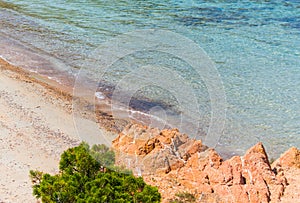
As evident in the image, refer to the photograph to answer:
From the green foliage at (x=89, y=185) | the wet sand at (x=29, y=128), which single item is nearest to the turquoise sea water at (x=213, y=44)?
the wet sand at (x=29, y=128)

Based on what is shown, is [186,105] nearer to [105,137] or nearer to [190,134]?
[190,134]

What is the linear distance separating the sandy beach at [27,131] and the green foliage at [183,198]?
4.11 metres

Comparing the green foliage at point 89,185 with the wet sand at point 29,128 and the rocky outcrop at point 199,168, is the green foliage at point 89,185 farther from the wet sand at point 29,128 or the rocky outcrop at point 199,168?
the wet sand at point 29,128

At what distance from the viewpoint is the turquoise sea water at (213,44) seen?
1861 centimetres

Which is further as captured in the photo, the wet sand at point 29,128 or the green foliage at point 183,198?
the wet sand at point 29,128

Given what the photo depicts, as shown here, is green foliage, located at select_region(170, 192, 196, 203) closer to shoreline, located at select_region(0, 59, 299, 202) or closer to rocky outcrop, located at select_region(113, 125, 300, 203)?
rocky outcrop, located at select_region(113, 125, 300, 203)

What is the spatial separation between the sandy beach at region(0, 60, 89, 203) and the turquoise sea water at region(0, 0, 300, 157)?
121 inches

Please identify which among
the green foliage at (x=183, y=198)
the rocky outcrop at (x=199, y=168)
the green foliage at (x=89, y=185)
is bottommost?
the green foliage at (x=183, y=198)

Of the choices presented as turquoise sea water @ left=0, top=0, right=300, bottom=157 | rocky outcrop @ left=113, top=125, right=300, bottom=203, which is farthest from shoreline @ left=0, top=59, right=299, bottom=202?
turquoise sea water @ left=0, top=0, right=300, bottom=157

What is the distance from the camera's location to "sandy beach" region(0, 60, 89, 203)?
13.2 meters

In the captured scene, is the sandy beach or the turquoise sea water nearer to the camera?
the sandy beach

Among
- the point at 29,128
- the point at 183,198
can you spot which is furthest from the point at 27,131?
the point at 183,198

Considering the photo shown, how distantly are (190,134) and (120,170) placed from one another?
7.05 m

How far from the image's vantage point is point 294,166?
12.8 metres
